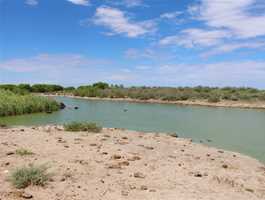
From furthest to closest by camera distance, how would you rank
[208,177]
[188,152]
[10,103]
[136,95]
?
[136,95]
[10,103]
[188,152]
[208,177]

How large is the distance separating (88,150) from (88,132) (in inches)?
165

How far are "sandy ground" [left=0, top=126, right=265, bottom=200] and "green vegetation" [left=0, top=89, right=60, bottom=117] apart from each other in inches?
568

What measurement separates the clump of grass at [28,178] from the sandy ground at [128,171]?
12 cm

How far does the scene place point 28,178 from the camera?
21.2ft

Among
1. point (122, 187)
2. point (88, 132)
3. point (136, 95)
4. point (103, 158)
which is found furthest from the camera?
point (136, 95)

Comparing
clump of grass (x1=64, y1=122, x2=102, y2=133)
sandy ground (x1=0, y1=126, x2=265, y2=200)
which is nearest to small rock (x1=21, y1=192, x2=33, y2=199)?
sandy ground (x1=0, y1=126, x2=265, y2=200)

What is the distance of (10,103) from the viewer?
2625 centimetres

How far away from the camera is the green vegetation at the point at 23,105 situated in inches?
1007

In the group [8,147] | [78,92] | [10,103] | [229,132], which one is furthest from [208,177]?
[78,92]

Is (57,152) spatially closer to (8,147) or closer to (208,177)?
(8,147)

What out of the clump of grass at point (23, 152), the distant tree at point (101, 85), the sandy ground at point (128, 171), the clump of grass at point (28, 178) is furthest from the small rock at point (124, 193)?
the distant tree at point (101, 85)

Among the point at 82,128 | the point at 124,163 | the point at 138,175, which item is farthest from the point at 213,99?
the point at 138,175

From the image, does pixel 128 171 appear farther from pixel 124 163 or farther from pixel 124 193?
pixel 124 193

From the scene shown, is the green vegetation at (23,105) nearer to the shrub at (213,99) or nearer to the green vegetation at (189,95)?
the shrub at (213,99)
